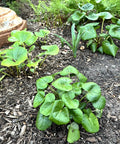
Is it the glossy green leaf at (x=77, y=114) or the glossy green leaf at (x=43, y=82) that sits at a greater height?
the glossy green leaf at (x=43, y=82)

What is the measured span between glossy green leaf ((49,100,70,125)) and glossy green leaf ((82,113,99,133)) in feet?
0.57

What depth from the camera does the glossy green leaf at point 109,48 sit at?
2.05m

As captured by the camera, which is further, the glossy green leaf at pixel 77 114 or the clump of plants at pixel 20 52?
the clump of plants at pixel 20 52

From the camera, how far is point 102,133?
1.22m

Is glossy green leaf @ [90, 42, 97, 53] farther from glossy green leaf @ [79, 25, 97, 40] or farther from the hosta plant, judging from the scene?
the hosta plant

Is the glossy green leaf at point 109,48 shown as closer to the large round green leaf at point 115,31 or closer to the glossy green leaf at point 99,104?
the large round green leaf at point 115,31

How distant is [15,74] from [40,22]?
1.56 metres

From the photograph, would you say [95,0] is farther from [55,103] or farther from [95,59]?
[55,103]

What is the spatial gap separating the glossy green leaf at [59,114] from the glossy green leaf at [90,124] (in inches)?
6.9

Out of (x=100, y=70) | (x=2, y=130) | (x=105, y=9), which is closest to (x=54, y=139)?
(x=2, y=130)

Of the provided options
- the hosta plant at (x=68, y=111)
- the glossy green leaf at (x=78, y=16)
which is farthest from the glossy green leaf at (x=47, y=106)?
the glossy green leaf at (x=78, y=16)

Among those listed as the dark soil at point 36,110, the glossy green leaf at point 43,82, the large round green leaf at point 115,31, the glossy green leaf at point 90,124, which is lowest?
the dark soil at point 36,110

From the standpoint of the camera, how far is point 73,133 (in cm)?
110

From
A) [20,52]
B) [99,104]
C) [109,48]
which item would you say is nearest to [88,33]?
[109,48]
